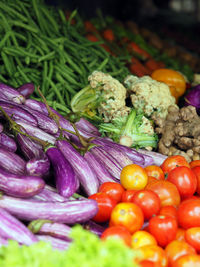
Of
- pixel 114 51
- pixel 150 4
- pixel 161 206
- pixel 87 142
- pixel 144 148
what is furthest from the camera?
pixel 150 4

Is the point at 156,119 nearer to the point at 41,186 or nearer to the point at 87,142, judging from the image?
the point at 87,142

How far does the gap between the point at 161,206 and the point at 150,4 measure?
9704 millimetres

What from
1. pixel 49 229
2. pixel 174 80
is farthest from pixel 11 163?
pixel 174 80

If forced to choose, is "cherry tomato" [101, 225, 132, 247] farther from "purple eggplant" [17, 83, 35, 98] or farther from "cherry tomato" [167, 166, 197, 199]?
"purple eggplant" [17, 83, 35, 98]

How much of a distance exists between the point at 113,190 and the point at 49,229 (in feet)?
2.00

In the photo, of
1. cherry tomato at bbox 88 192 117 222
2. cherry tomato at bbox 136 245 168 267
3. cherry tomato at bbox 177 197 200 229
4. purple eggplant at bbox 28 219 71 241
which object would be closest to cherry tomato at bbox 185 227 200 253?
cherry tomato at bbox 177 197 200 229

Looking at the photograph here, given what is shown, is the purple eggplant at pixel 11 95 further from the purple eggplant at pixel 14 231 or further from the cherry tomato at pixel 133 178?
the purple eggplant at pixel 14 231

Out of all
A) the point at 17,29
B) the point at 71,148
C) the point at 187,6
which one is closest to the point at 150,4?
the point at 187,6

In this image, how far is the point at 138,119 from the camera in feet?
10.8

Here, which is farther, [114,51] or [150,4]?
[150,4]

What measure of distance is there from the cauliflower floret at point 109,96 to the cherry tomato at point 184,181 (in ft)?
3.63

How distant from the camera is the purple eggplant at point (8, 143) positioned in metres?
2.40

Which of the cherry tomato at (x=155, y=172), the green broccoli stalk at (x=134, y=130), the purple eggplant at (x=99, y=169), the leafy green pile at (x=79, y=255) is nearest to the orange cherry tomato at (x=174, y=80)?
the green broccoli stalk at (x=134, y=130)

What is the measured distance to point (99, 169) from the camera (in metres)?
2.50
